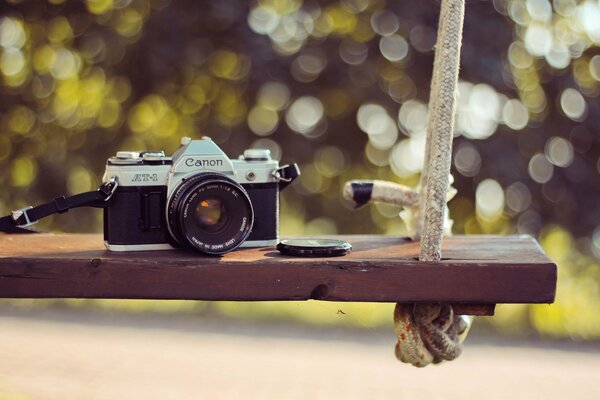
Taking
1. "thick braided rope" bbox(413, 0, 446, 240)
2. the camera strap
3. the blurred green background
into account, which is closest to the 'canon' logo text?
the camera strap

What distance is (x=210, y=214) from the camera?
4.44 ft

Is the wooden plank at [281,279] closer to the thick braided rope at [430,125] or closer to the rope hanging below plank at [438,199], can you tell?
the rope hanging below plank at [438,199]

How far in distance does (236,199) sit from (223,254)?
0.29ft

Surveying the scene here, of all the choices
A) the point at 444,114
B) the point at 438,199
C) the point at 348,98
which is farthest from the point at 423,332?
the point at 348,98

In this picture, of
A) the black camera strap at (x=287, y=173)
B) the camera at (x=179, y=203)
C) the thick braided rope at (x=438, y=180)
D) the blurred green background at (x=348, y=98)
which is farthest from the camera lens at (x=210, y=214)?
the blurred green background at (x=348, y=98)

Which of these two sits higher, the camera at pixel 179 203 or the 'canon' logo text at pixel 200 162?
the 'canon' logo text at pixel 200 162

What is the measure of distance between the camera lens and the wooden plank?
2.8 inches

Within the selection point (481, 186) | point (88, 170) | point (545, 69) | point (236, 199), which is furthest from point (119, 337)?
point (236, 199)

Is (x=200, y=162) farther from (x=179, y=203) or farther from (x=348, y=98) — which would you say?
(x=348, y=98)

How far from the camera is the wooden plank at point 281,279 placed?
1.25 meters

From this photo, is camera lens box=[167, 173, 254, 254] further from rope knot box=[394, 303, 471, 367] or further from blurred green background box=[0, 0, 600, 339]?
blurred green background box=[0, 0, 600, 339]

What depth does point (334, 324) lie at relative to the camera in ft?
11.0

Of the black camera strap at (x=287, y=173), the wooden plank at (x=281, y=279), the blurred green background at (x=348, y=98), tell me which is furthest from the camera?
the blurred green background at (x=348, y=98)

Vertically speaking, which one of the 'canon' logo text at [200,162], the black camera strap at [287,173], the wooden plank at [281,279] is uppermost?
the 'canon' logo text at [200,162]
